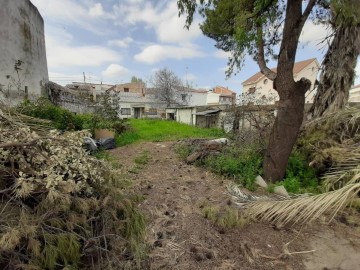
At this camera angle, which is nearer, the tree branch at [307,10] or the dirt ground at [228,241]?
the dirt ground at [228,241]

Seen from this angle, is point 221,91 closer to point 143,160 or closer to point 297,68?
point 297,68

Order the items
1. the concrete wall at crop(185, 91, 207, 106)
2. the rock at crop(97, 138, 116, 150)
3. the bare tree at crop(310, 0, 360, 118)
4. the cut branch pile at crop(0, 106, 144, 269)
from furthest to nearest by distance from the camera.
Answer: the concrete wall at crop(185, 91, 207, 106), the rock at crop(97, 138, 116, 150), the bare tree at crop(310, 0, 360, 118), the cut branch pile at crop(0, 106, 144, 269)

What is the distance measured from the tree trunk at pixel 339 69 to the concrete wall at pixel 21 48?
866 cm

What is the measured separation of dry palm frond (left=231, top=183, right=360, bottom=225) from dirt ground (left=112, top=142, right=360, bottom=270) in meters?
0.39

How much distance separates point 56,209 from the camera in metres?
1.90

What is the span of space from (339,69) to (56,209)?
7.19 meters

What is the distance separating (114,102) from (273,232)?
10155mm

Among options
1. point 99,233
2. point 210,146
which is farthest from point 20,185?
point 210,146

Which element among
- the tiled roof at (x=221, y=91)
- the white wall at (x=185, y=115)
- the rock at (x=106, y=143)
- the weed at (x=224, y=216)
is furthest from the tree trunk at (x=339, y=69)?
the tiled roof at (x=221, y=91)

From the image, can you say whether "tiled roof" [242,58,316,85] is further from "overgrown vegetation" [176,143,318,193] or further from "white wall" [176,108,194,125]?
"overgrown vegetation" [176,143,318,193]

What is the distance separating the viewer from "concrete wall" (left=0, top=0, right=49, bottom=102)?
21.0 ft

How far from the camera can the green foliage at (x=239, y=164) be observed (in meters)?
5.21

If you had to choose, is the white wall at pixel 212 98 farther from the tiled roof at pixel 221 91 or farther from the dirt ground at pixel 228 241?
the dirt ground at pixel 228 241

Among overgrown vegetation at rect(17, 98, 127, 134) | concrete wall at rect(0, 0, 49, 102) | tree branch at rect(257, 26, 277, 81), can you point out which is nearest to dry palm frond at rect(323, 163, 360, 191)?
tree branch at rect(257, 26, 277, 81)
